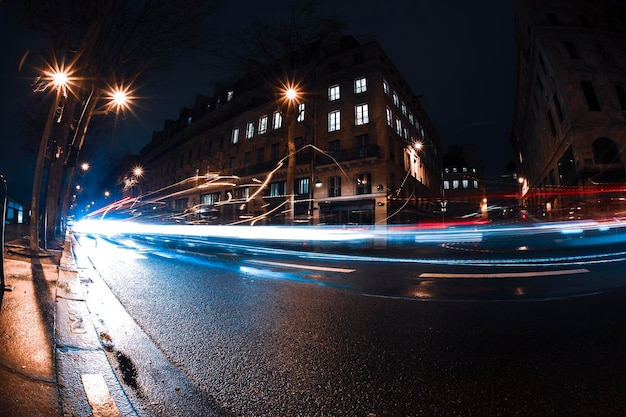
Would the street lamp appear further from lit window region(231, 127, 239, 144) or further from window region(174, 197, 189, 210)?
window region(174, 197, 189, 210)

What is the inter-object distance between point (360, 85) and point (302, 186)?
12.5 metres

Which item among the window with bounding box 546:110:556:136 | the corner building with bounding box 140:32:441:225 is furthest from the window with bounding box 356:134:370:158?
the window with bounding box 546:110:556:136

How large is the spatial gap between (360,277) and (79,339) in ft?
14.3

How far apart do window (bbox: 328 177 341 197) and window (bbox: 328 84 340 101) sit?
929cm

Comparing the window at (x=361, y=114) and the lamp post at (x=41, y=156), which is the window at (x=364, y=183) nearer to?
the window at (x=361, y=114)

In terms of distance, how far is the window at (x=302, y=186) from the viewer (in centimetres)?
3100

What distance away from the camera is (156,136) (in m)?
64.7

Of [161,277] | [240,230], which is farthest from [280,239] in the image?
[161,277]

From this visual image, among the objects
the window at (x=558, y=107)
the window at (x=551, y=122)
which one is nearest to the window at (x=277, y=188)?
the window at (x=558, y=107)

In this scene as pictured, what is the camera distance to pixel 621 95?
25.0 metres

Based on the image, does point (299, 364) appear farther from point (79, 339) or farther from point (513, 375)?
point (79, 339)

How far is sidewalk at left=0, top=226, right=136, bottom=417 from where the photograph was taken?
56.6 inches

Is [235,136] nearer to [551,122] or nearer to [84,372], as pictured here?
[551,122]

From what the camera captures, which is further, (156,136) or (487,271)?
(156,136)
